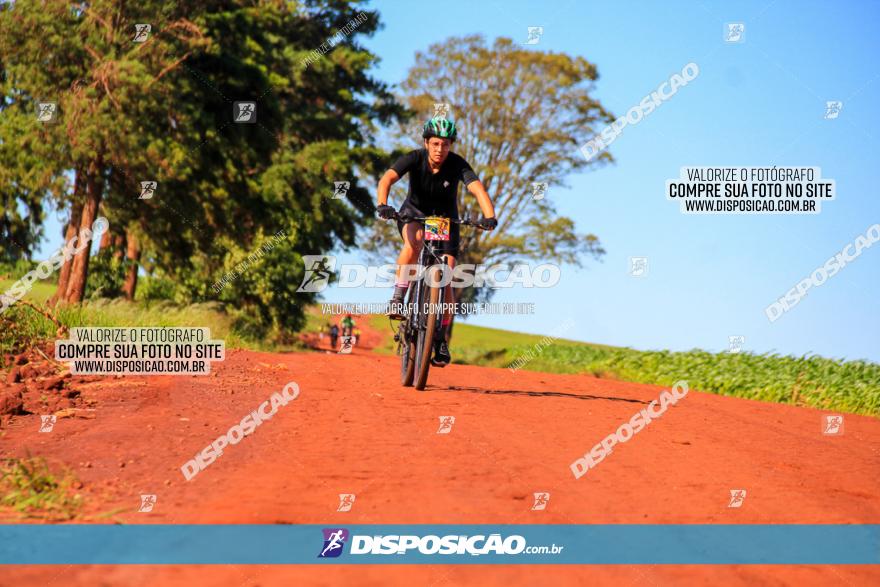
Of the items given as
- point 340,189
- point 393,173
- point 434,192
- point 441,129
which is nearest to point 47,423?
point 393,173

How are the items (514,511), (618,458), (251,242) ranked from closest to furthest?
(514,511) → (618,458) → (251,242)

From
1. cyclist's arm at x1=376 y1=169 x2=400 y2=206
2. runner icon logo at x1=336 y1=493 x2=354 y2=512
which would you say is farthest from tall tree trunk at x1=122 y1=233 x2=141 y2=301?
runner icon logo at x1=336 y1=493 x2=354 y2=512

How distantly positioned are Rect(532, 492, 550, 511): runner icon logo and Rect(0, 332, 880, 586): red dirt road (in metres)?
0.06

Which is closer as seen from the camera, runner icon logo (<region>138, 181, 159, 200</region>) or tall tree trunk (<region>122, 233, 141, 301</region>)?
runner icon logo (<region>138, 181, 159, 200</region>)

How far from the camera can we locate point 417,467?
6.25 m

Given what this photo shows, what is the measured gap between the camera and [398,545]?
4.60 m

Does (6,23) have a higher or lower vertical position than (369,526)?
higher

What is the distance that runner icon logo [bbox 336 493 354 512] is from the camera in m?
5.01

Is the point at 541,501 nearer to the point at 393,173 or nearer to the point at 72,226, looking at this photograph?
the point at 393,173

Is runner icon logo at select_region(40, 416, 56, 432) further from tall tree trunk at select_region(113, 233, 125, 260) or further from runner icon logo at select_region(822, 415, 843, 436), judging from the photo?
tall tree trunk at select_region(113, 233, 125, 260)

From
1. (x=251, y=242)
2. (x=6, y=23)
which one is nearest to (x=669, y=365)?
(x=251, y=242)

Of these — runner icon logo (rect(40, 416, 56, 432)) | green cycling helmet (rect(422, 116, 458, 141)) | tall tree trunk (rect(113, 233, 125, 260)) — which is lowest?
runner icon logo (rect(40, 416, 56, 432))

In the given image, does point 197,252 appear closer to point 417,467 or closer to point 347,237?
point 347,237

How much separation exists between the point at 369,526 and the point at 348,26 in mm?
32970
